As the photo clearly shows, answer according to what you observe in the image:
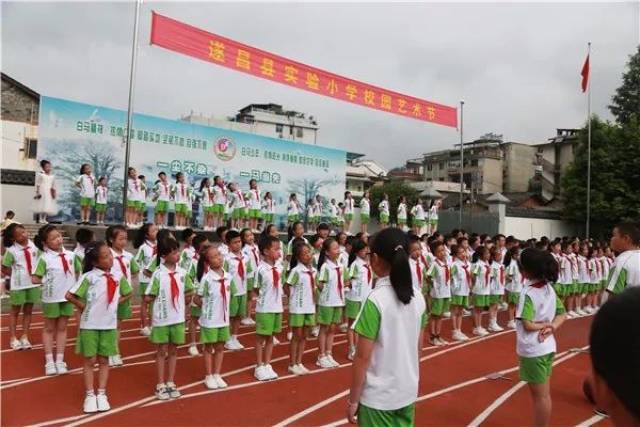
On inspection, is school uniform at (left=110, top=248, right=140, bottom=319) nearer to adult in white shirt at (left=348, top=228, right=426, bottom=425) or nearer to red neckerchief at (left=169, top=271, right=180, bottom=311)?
red neckerchief at (left=169, top=271, right=180, bottom=311)

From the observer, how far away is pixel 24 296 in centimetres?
634

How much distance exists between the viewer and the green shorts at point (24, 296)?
6.30 metres

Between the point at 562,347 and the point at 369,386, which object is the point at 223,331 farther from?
the point at 562,347

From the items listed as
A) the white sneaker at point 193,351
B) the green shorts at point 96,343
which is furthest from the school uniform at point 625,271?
the white sneaker at point 193,351

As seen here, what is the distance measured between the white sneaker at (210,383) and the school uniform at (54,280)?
1820 millimetres

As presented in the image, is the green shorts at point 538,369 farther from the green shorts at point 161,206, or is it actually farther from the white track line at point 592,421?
the green shorts at point 161,206

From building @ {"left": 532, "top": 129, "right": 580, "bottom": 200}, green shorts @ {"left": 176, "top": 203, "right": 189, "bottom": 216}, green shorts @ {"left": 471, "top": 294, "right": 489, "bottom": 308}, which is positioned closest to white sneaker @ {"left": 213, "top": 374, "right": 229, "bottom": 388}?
green shorts @ {"left": 471, "top": 294, "right": 489, "bottom": 308}

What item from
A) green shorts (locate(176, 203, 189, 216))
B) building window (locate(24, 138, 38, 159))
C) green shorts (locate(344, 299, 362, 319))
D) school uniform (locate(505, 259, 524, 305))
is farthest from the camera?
building window (locate(24, 138, 38, 159))

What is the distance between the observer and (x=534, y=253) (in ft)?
12.4

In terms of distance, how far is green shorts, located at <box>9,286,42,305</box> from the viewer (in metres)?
6.30

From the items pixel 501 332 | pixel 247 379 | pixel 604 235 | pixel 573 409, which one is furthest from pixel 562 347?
pixel 604 235

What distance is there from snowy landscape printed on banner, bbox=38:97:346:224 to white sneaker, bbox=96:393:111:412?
36.9 feet

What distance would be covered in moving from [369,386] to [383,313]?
384 millimetres

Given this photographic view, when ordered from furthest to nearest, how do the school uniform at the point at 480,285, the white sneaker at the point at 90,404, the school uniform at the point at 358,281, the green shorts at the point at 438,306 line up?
the school uniform at the point at 480,285, the green shorts at the point at 438,306, the school uniform at the point at 358,281, the white sneaker at the point at 90,404
